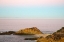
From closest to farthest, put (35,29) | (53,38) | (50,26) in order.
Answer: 1. (53,38)
2. (50,26)
3. (35,29)

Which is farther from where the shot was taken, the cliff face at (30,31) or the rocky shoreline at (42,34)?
the cliff face at (30,31)

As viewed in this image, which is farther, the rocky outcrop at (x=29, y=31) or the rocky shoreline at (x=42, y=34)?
the rocky outcrop at (x=29, y=31)

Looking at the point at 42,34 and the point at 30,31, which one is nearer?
the point at 42,34

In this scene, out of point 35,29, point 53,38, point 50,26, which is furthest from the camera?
point 35,29

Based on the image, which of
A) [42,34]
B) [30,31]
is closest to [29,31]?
[30,31]

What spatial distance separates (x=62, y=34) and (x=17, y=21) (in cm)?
207

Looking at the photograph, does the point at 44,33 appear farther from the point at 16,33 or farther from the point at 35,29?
the point at 16,33

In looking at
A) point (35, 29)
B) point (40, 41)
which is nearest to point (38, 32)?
point (35, 29)

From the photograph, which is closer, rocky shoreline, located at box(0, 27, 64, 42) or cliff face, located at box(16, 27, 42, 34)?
rocky shoreline, located at box(0, 27, 64, 42)

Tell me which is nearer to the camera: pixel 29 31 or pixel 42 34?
pixel 42 34

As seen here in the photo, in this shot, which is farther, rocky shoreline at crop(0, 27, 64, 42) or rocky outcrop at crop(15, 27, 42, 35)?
rocky outcrop at crop(15, 27, 42, 35)

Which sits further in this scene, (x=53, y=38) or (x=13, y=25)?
(x=13, y=25)

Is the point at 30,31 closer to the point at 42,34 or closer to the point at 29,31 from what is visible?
the point at 29,31

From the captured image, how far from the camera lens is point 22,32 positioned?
1163cm
